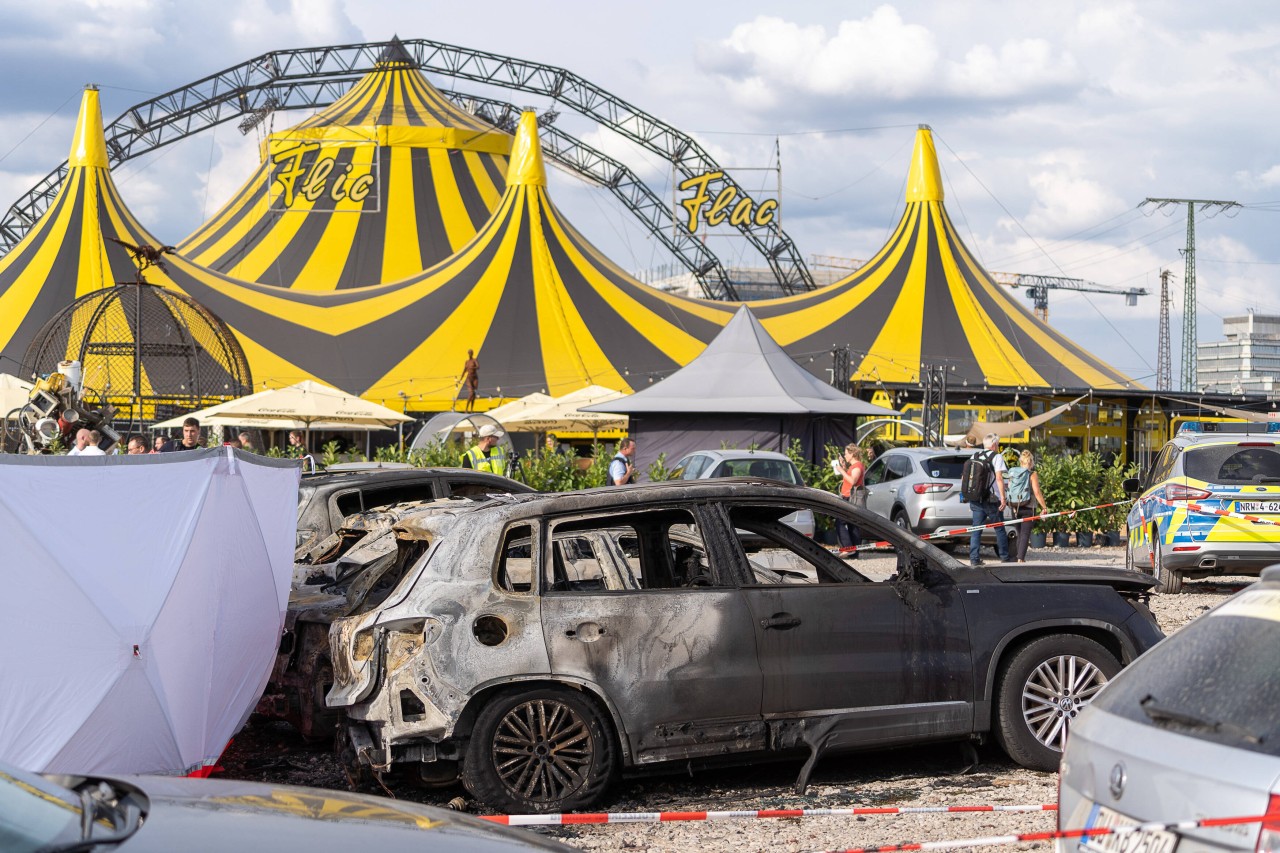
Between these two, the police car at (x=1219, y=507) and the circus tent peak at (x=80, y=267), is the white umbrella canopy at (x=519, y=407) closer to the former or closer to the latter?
the circus tent peak at (x=80, y=267)

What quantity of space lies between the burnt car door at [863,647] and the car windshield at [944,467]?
544 inches

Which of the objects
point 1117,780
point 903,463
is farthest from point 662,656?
point 903,463

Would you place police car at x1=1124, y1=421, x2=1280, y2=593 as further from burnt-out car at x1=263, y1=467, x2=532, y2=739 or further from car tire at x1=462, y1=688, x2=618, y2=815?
car tire at x1=462, y1=688, x2=618, y2=815

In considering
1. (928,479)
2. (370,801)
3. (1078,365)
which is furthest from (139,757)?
(1078,365)

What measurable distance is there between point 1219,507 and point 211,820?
498 inches

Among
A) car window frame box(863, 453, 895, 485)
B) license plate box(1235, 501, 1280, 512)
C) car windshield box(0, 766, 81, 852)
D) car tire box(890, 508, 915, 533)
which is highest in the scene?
car windshield box(0, 766, 81, 852)

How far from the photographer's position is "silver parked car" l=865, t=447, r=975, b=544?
20.7 meters

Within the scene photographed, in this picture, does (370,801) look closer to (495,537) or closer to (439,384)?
(495,537)

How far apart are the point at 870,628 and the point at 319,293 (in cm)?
2783

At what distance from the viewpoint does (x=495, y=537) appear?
22.5 ft

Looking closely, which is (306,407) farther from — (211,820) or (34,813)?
(34,813)

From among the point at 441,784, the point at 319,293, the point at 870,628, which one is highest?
the point at 319,293

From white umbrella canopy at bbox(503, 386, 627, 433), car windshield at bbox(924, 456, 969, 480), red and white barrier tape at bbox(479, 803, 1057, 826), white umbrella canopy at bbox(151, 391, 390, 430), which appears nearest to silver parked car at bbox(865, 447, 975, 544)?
car windshield at bbox(924, 456, 969, 480)

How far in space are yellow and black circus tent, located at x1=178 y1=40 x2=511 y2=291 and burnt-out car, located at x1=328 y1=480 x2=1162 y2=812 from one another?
31552 mm
